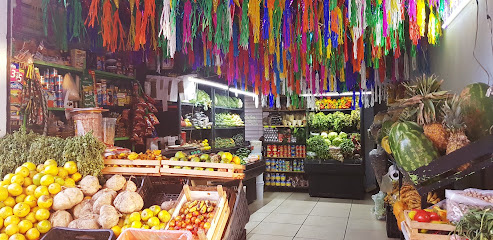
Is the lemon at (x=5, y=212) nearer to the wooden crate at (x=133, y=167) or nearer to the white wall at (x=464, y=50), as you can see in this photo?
the wooden crate at (x=133, y=167)

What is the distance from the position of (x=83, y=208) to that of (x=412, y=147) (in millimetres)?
2399

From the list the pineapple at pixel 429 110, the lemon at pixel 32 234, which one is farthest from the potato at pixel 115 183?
the pineapple at pixel 429 110

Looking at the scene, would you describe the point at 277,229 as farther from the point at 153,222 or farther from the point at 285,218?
the point at 153,222

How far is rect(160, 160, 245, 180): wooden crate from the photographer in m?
2.56

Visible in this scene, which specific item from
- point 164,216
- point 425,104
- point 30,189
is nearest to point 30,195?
point 30,189

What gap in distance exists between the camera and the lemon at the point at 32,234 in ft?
6.95

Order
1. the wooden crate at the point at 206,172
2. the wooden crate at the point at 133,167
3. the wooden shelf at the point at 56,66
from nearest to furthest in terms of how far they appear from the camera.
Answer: the wooden crate at the point at 206,172 → the wooden crate at the point at 133,167 → the wooden shelf at the point at 56,66

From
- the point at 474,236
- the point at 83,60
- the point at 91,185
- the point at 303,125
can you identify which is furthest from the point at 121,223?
the point at 303,125

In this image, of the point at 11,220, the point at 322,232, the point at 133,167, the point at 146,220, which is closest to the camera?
the point at 11,220

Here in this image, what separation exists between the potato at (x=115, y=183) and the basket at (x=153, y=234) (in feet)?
2.11

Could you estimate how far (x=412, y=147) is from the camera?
2.26 metres

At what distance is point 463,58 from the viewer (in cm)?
327

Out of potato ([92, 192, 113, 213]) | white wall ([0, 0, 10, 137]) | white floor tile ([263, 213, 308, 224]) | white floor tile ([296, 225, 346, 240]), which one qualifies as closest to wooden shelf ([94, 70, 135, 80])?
white wall ([0, 0, 10, 137])

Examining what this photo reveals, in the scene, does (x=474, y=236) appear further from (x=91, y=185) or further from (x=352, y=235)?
(x=352, y=235)
